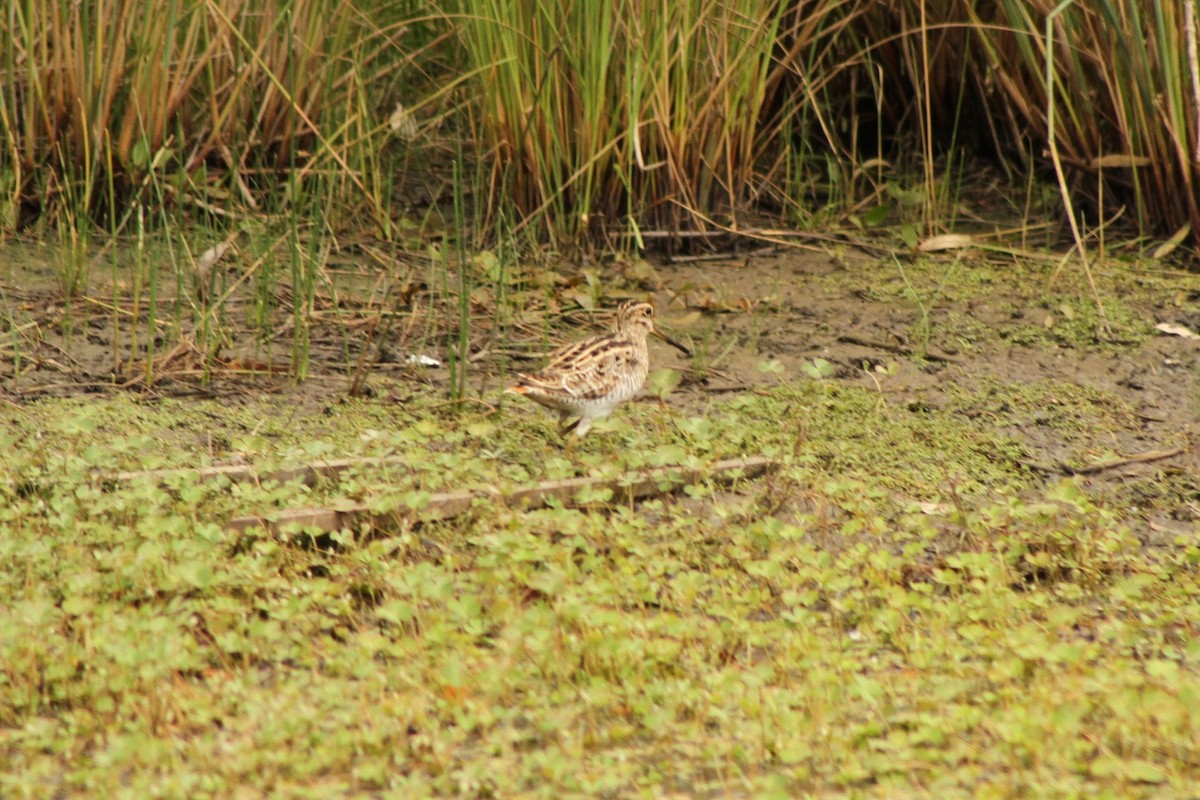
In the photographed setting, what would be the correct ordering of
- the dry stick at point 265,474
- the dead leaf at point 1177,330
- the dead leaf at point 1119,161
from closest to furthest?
the dry stick at point 265,474, the dead leaf at point 1177,330, the dead leaf at point 1119,161

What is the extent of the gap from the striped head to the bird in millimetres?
199

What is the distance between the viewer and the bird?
500cm

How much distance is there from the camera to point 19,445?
5000 mm

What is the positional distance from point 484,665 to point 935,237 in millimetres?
4218

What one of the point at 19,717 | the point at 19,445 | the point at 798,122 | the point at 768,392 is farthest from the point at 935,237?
the point at 19,717

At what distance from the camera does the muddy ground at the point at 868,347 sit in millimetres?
5559

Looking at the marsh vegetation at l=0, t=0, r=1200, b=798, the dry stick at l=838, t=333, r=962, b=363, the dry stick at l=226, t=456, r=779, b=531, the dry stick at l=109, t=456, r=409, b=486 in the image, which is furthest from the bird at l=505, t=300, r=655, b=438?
the dry stick at l=838, t=333, r=962, b=363

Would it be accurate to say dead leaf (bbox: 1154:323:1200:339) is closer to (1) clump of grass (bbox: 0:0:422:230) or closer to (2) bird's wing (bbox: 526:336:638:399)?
(2) bird's wing (bbox: 526:336:638:399)

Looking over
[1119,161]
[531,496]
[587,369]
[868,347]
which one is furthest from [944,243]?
[531,496]

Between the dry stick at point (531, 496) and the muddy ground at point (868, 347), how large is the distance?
0.68m

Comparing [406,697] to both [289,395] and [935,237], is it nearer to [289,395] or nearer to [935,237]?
[289,395]

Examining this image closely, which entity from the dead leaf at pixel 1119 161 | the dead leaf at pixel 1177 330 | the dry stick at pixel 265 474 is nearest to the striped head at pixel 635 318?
the dry stick at pixel 265 474

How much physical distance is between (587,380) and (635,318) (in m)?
0.87

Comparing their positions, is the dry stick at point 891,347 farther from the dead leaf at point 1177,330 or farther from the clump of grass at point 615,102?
the clump of grass at point 615,102
